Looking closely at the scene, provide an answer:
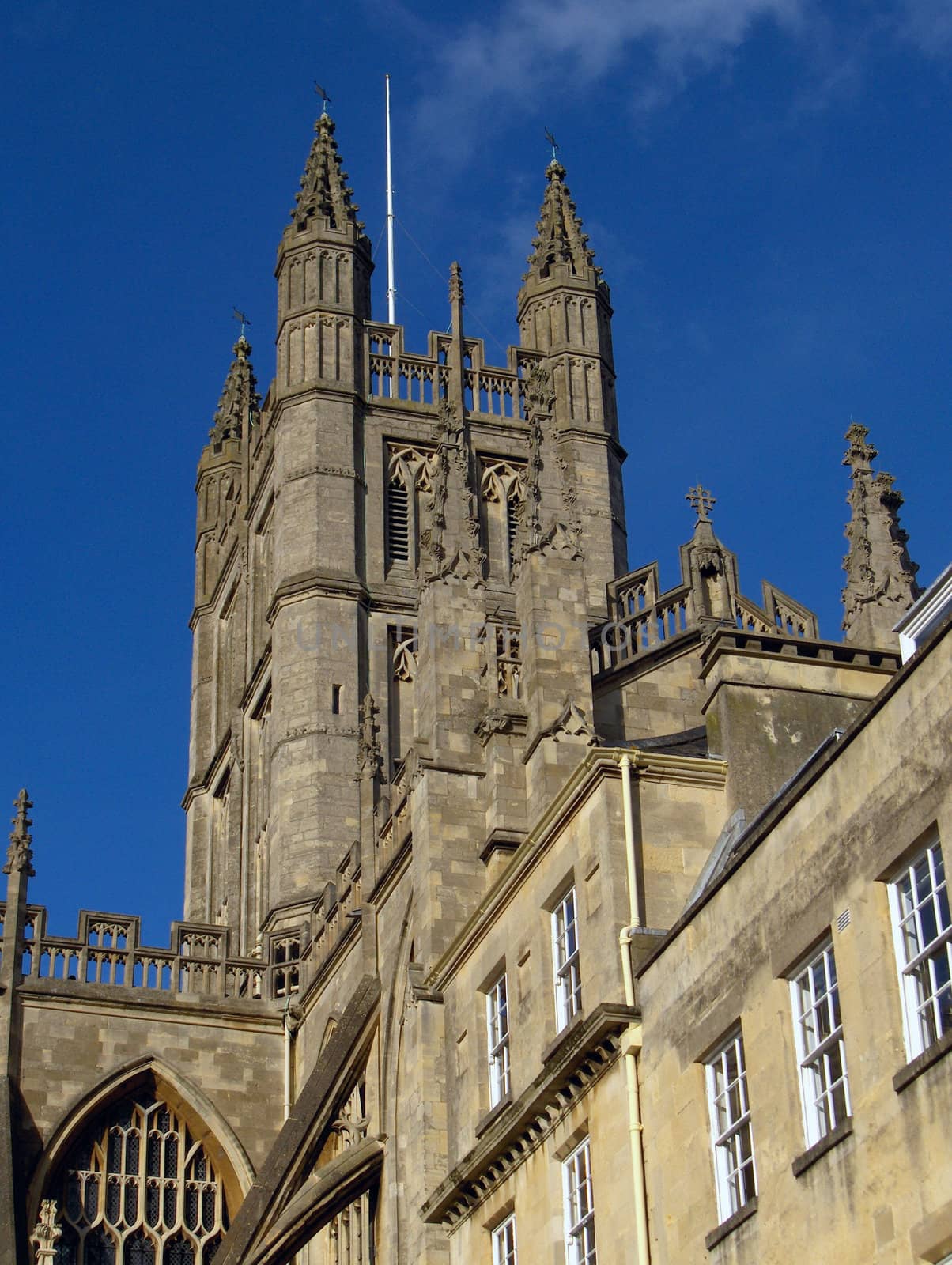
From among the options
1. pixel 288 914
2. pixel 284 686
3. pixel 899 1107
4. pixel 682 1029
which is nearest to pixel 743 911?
pixel 682 1029

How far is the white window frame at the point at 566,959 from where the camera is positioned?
2172 cm

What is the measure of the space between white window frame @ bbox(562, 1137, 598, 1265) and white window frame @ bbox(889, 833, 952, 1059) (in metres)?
5.50

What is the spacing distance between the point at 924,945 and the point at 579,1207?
6319mm

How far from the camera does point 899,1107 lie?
49.7 feet

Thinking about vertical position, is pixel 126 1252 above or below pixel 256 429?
below

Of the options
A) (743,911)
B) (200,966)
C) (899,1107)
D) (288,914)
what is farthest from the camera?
(288,914)

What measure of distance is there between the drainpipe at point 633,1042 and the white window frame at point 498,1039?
2.80 meters

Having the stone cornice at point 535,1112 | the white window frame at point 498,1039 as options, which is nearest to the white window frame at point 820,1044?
the stone cornice at point 535,1112

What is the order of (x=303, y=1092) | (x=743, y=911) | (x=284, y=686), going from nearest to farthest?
(x=743, y=911), (x=303, y=1092), (x=284, y=686)

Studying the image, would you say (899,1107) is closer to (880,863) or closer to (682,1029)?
(880,863)

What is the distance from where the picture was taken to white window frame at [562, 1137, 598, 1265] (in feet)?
66.9

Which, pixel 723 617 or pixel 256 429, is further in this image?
pixel 256 429

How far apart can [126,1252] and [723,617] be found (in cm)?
1222

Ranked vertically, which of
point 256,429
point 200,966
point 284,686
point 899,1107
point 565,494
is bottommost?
point 899,1107
